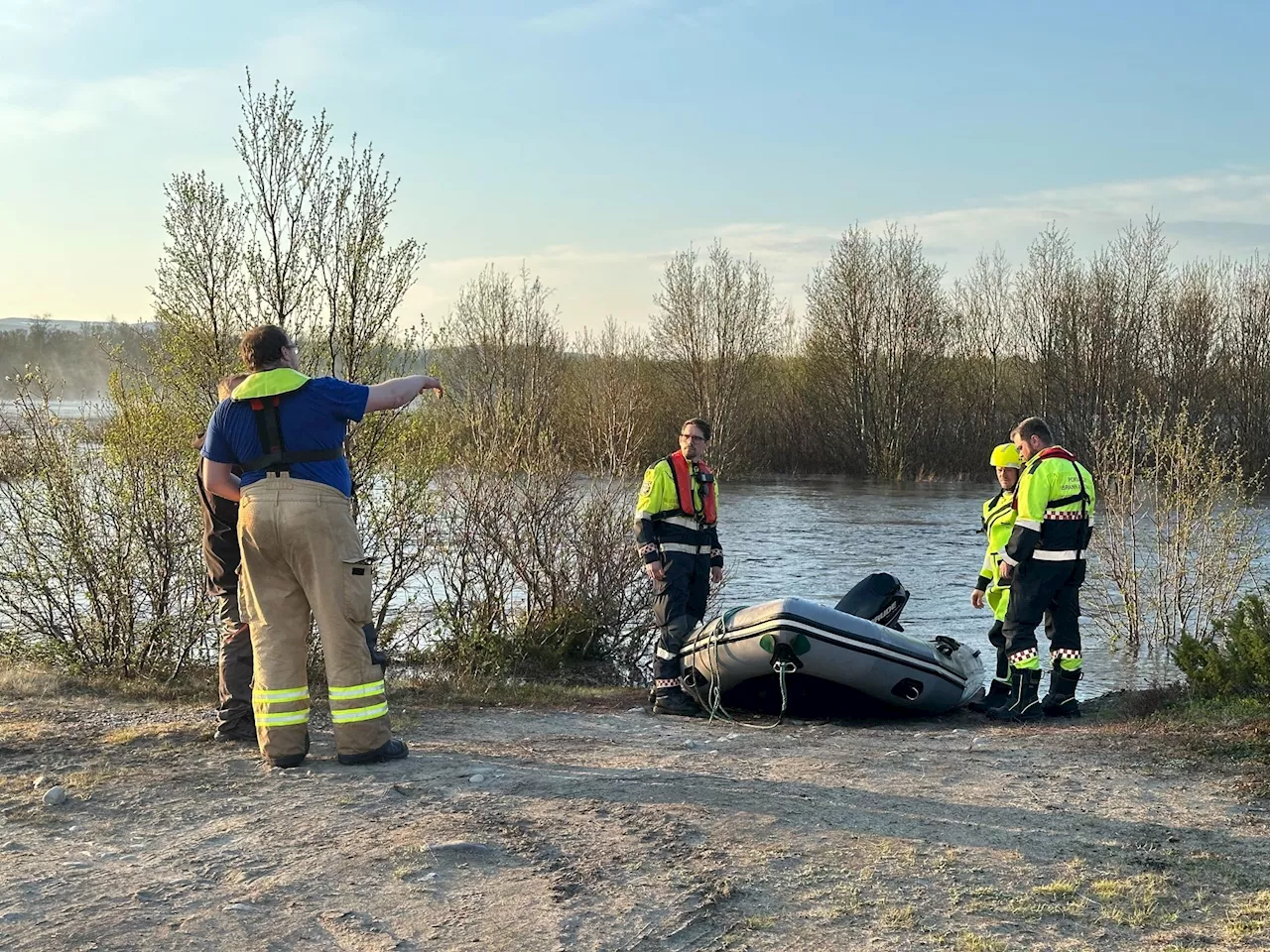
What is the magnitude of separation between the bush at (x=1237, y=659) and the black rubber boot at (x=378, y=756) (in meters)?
4.96

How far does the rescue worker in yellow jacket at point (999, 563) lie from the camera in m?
7.94

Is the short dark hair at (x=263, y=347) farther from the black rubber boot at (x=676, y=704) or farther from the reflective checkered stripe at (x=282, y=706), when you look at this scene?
the black rubber boot at (x=676, y=704)

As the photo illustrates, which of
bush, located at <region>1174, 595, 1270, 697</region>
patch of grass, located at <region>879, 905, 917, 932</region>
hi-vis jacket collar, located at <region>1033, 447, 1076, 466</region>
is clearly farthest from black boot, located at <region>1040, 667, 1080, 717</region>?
patch of grass, located at <region>879, 905, 917, 932</region>

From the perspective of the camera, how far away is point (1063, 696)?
762 cm

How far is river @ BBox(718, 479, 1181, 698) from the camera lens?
40.3 feet

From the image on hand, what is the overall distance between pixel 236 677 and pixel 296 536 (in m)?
1.15

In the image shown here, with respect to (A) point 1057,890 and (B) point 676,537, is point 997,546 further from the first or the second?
(A) point 1057,890

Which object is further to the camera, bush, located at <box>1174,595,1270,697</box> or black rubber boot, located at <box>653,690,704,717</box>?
black rubber boot, located at <box>653,690,704,717</box>

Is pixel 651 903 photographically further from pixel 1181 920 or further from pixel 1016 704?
pixel 1016 704

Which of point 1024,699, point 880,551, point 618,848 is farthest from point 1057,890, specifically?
point 880,551

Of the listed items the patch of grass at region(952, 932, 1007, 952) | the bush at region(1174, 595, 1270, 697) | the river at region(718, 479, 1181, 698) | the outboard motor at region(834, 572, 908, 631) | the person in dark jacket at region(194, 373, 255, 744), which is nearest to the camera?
the patch of grass at region(952, 932, 1007, 952)

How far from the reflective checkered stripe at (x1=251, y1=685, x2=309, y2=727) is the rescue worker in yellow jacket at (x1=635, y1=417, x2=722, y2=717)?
2891 millimetres

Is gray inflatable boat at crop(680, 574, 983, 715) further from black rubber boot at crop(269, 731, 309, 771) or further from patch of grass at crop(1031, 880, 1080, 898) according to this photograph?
patch of grass at crop(1031, 880, 1080, 898)

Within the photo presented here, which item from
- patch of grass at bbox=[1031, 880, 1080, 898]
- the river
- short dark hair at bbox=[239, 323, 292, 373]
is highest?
short dark hair at bbox=[239, 323, 292, 373]
